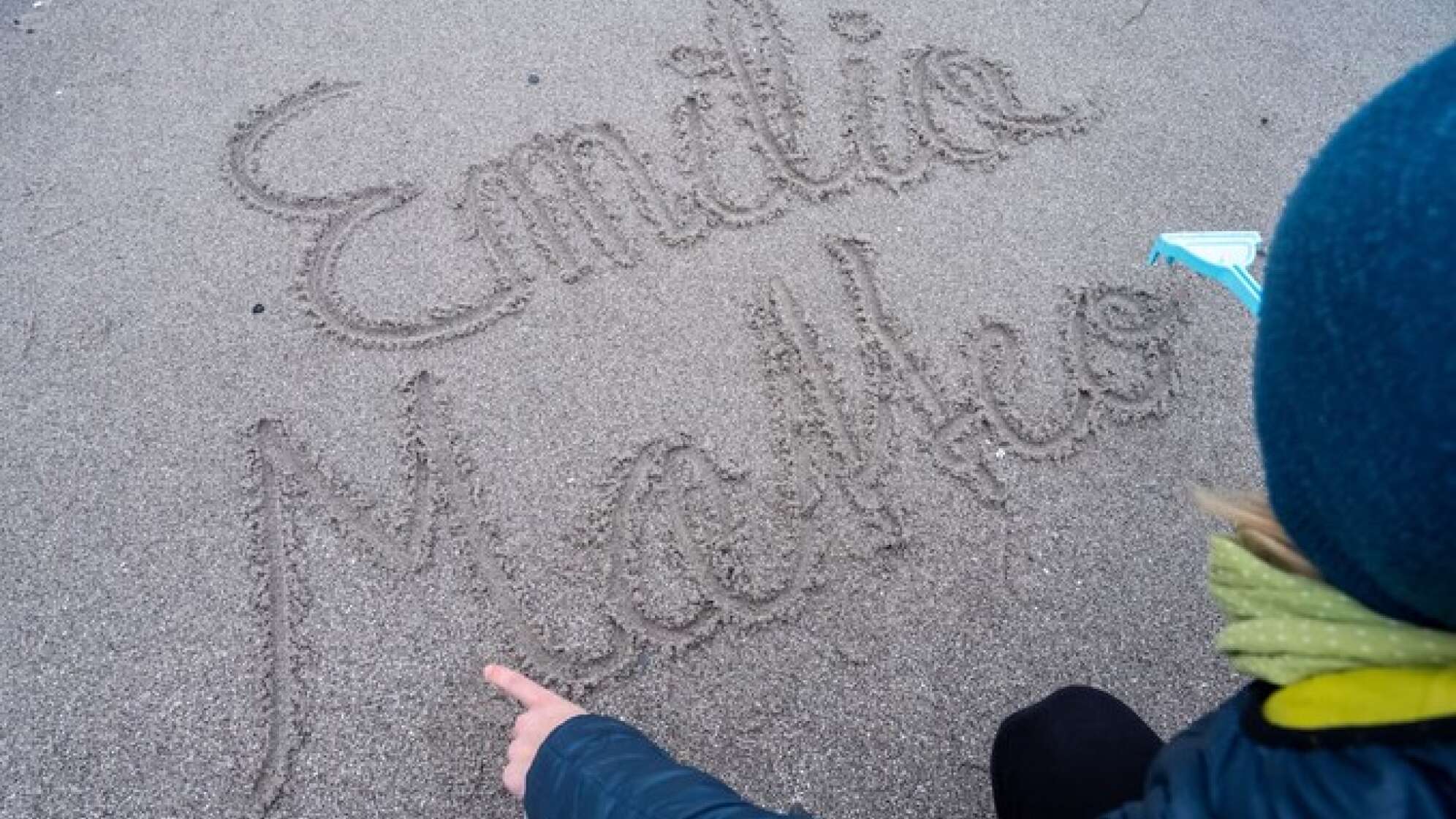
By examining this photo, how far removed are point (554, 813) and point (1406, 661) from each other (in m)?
0.84

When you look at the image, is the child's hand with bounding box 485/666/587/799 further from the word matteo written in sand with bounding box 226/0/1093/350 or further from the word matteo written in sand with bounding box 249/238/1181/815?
the word matteo written in sand with bounding box 226/0/1093/350

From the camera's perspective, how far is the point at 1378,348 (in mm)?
531

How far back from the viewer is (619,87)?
199 centimetres

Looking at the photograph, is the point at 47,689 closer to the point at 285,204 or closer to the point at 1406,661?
the point at 285,204

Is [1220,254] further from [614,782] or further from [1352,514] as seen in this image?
[614,782]

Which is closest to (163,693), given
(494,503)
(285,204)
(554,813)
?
(494,503)

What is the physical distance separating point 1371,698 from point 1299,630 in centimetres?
6

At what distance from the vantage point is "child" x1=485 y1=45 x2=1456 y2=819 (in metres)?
0.51

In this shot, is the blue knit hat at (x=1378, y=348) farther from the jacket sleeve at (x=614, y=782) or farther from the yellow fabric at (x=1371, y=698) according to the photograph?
the jacket sleeve at (x=614, y=782)

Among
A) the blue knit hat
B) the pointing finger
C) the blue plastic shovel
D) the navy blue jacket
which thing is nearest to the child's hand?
the pointing finger

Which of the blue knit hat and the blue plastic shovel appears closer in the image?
the blue knit hat

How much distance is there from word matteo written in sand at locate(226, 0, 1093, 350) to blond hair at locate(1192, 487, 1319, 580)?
1.15m

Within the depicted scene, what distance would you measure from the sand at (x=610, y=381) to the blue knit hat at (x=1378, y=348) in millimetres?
856

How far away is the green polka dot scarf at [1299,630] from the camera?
2.03 feet
